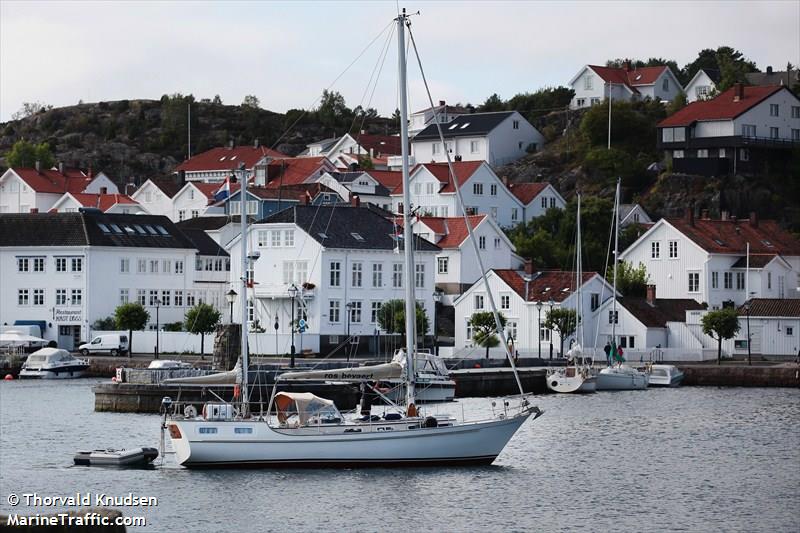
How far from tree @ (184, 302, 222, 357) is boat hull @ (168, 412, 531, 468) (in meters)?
43.0

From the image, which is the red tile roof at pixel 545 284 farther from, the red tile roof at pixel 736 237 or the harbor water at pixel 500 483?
the harbor water at pixel 500 483

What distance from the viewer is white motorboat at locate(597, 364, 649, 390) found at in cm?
8469

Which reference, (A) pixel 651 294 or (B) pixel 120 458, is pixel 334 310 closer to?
(A) pixel 651 294

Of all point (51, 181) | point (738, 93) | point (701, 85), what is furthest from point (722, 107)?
point (51, 181)

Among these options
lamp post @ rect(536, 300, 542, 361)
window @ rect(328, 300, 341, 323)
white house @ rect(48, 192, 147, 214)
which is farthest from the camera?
white house @ rect(48, 192, 147, 214)

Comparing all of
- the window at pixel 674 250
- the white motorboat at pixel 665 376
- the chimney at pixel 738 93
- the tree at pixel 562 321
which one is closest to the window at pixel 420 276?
the tree at pixel 562 321

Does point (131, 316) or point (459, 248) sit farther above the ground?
point (459, 248)

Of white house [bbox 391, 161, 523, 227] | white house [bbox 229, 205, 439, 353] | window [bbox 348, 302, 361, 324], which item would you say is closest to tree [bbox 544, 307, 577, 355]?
white house [bbox 229, 205, 439, 353]

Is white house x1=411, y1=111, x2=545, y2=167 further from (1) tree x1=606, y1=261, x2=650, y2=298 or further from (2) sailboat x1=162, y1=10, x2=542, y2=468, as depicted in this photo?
(2) sailboat x1=162, y1=10, x2=542, y2=468

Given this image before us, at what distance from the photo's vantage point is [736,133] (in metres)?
131

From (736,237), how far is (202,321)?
39.3 m

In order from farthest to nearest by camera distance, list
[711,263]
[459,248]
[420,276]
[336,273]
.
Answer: [459,248] < [711,263] < [420,276] < [336,273]

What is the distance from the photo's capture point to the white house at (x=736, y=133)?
131m

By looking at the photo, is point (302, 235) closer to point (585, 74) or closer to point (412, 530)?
point (412, 530)
